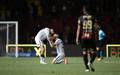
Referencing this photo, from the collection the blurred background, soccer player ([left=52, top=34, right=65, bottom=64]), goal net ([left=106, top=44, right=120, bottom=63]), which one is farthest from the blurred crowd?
soccer player ([left=52, top=34, right=65, bottom=64])

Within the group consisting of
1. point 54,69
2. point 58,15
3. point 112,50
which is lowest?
point 54,69

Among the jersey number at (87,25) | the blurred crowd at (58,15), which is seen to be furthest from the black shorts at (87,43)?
the blurred crowd at (58,15)

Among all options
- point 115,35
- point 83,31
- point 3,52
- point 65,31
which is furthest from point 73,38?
point 83,31

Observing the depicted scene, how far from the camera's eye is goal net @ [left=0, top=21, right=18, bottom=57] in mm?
35728

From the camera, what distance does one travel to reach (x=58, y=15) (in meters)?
38.8

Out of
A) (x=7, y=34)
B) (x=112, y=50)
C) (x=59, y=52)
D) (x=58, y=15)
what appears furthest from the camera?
(x=58, y=15)

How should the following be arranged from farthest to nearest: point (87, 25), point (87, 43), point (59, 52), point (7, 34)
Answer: point (7, 34)
point (59, 52)
point (87, 25)
point (87, 43)

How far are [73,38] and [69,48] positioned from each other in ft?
5.59

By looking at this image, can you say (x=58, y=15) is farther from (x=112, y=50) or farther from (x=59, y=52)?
(x=59, y=52)

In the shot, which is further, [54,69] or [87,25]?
[54,69]

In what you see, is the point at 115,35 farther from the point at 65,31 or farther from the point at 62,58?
the point at 62,58

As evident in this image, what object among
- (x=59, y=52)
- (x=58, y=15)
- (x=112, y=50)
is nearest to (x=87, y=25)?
(x=59, y=52)

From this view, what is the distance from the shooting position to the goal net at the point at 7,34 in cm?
3573

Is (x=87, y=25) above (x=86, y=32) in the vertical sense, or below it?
above
